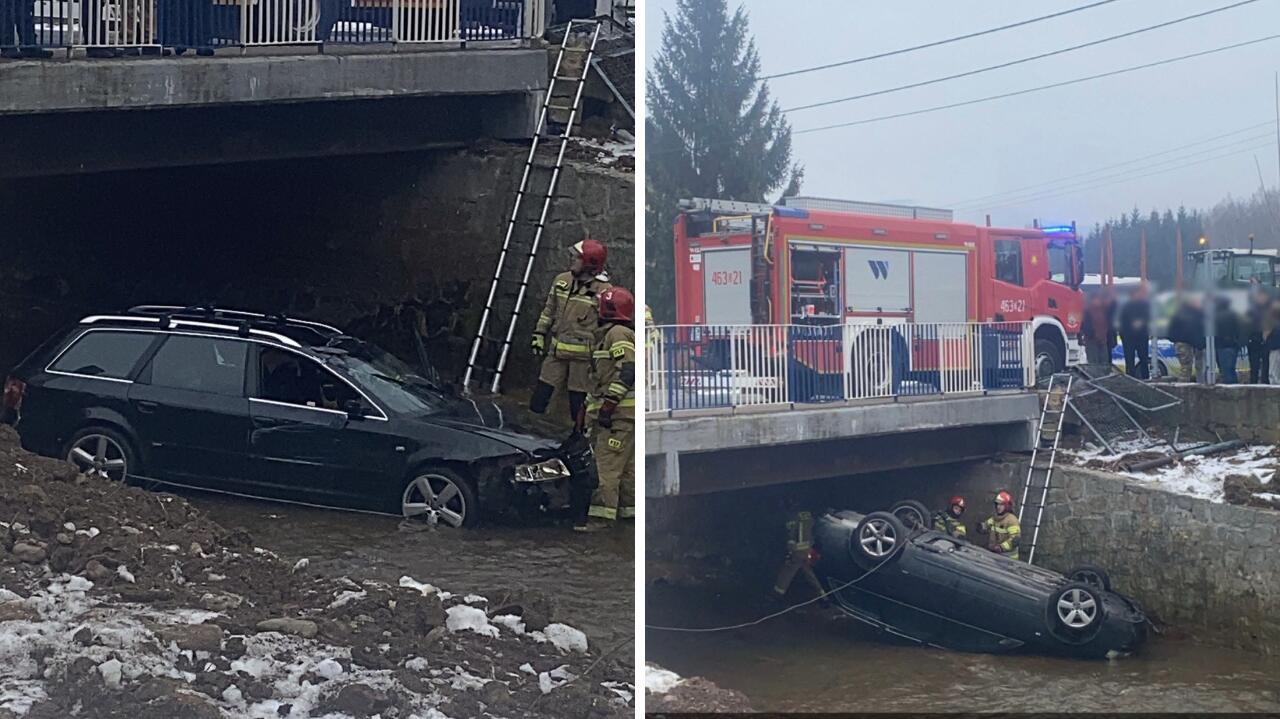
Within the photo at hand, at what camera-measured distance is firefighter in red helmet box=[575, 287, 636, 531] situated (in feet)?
14.3

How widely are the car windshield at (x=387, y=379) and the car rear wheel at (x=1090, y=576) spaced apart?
6.92 feet

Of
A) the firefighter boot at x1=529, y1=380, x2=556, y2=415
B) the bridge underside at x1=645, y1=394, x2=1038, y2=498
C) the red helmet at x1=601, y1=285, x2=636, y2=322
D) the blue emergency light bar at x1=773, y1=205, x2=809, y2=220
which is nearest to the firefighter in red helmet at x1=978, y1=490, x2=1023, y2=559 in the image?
the bridge underside at x1=645, y1=394, x2=1038, y2=498

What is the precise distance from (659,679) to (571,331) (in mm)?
1209

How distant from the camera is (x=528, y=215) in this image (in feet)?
15.7

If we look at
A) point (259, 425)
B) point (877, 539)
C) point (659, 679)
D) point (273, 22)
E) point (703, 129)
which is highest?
point (273, 22)

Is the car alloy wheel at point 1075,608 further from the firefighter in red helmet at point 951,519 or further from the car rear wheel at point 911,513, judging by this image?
the car rear wheel at point 911,513

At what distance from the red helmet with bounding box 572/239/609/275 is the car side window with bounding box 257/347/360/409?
2.94 ft

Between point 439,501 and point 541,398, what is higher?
point 541,398

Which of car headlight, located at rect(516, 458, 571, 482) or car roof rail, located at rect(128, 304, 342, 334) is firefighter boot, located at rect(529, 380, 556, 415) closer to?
car headlight, located at rect(516, 458, 571, 482)

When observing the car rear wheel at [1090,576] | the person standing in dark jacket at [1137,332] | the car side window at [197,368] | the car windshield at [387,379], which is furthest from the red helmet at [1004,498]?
the car side window at [197,368]

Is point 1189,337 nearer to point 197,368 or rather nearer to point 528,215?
point 528,215

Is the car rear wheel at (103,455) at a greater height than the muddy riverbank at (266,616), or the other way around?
the car rear wheel at (103,455)

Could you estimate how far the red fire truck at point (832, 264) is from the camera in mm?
3830

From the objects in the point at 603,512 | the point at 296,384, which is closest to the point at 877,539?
the point at 603,512
